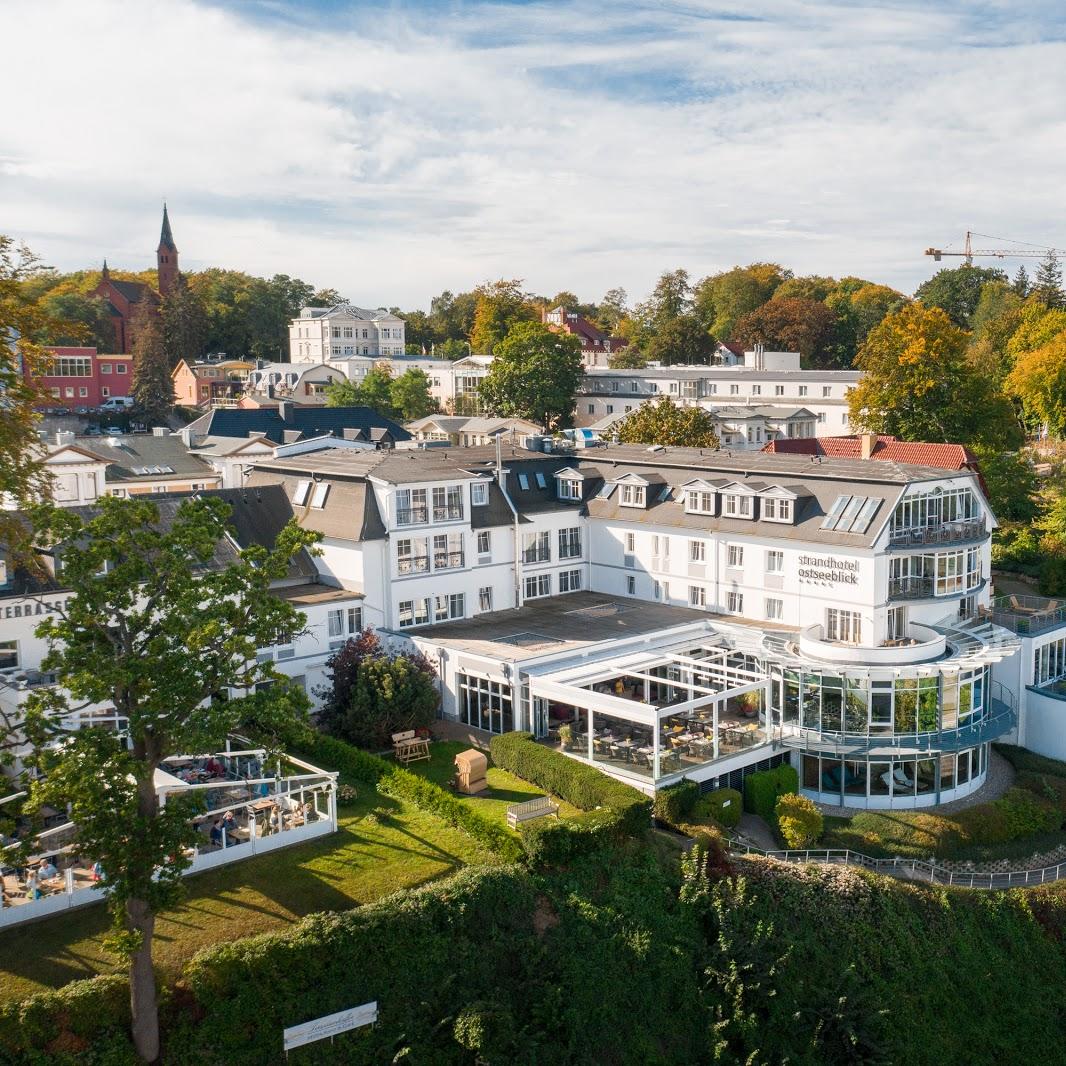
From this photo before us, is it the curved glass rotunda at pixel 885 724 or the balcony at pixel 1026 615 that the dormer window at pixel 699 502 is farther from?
the balcony at pixel 1026 615

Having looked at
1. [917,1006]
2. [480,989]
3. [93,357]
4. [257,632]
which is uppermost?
[93,357]

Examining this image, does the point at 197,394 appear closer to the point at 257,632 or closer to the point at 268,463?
the point at 268,463

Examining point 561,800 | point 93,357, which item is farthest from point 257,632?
point 93,357

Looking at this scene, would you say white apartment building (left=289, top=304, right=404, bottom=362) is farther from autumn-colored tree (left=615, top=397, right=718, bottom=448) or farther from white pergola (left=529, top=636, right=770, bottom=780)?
white pergola (left=529, top=636, right=770, bottom=780)

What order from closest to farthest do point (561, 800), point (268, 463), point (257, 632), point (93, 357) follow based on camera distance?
point (257, 632)
point (561, 800)
point (268, 463)
point (93, 357)

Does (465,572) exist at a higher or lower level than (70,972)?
higher

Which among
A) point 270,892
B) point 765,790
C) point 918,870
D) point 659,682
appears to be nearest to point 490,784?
point 659,682

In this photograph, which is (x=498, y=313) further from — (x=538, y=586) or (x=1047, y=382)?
(x=538, y=586)

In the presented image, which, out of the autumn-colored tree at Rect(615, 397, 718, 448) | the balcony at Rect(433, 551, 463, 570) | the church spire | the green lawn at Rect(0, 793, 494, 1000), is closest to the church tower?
the church spire
